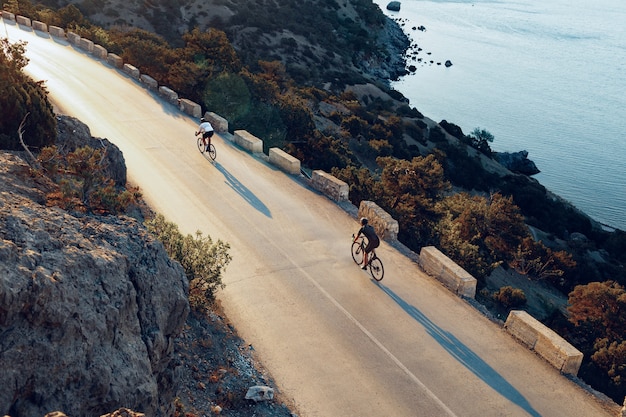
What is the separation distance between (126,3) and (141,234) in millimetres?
58072

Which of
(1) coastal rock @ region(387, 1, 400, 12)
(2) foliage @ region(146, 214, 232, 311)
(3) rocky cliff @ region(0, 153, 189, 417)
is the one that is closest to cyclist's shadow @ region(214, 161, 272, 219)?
(2) foliage @ region(146, 214, 232, 311)

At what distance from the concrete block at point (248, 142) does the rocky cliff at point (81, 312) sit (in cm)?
1199

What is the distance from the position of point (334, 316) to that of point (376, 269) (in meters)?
1.99

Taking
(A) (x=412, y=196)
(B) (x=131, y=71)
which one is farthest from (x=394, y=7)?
(A) (x=412, y=196)

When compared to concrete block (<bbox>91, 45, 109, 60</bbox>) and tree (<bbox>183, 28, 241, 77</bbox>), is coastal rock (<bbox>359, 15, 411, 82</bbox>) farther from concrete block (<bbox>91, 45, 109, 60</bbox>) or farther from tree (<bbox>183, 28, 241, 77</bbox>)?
concrete block (<bbox>91, 45, 109, 60</bbox>)

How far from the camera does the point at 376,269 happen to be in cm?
1203

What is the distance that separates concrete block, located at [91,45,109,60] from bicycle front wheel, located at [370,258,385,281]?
75.0 ft

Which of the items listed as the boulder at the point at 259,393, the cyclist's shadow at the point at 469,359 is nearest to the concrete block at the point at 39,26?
the cyclist's shadow at the point at 469,359

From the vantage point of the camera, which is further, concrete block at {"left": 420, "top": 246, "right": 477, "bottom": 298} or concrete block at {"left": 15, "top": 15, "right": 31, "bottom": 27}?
concrete block at {"left": 15, "top": 15, "right": 31, "bottom": 27}

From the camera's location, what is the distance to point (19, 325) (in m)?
4.84

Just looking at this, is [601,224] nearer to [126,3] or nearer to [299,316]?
[299,316]

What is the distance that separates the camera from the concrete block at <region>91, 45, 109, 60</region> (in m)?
28.2

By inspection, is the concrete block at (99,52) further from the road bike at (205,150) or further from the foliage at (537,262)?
the foliage at (537,262)

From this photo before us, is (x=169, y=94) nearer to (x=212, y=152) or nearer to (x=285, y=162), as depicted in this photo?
(x=212, y=152)
